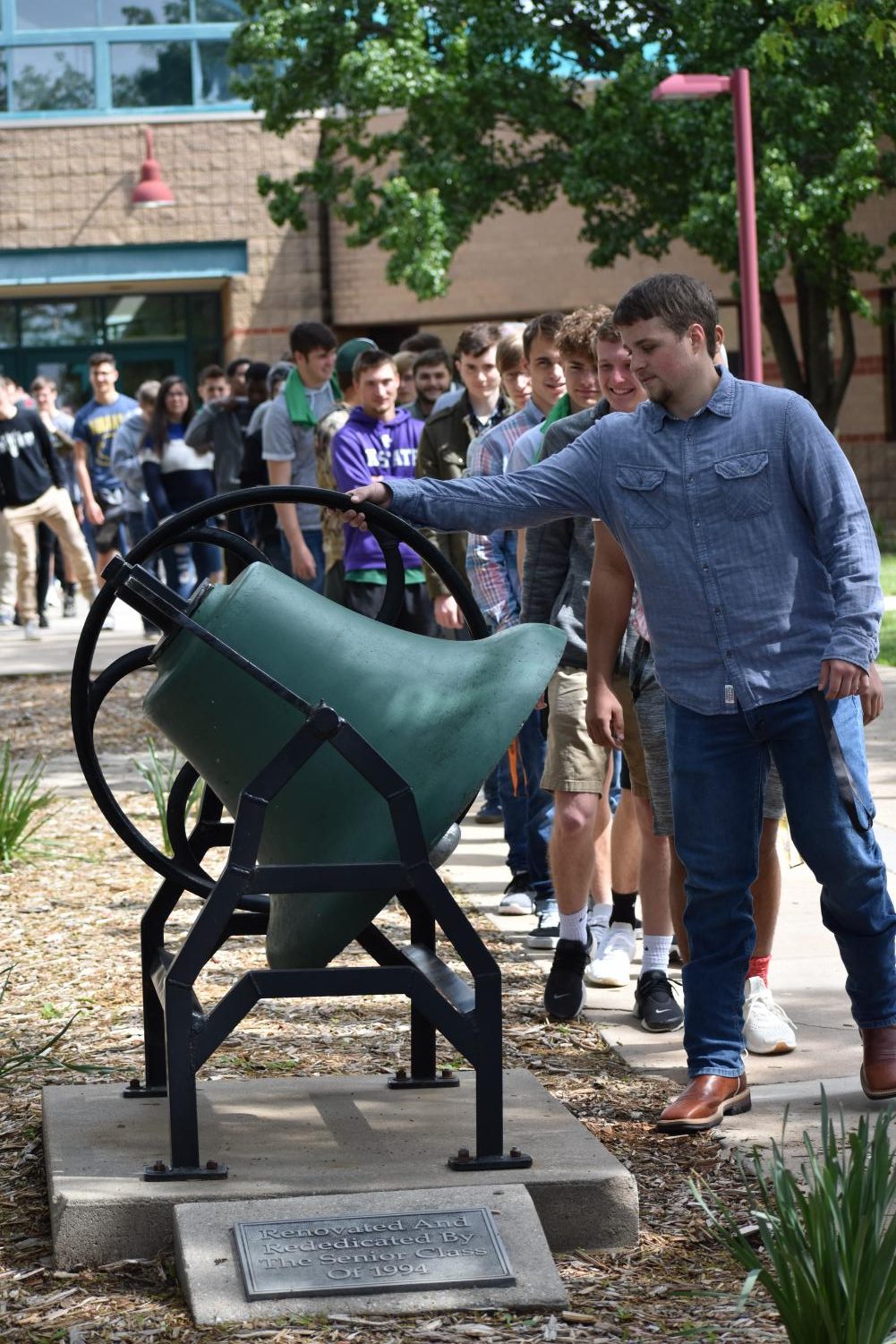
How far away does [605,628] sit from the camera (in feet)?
16.6

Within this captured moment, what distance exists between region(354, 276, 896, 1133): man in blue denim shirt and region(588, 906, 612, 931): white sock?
1.61 metres

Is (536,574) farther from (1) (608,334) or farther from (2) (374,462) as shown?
(2) (374,462)

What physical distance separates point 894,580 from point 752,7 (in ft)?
24.7

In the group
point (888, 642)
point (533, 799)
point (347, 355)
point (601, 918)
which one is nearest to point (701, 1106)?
point (601, 918)

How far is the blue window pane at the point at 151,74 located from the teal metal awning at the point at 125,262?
6.47 ft

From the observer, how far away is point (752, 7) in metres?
21.5

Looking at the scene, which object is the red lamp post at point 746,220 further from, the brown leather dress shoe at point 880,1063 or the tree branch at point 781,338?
the brown leather dress shoe at point 880,1063

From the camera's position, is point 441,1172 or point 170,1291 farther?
point 441,1172

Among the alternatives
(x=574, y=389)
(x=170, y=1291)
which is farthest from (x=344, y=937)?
(x=574, y=389)

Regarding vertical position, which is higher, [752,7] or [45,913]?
[752,7]

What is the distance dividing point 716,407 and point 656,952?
71.5 inches

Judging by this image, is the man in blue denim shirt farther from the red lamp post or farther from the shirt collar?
the red lamp post

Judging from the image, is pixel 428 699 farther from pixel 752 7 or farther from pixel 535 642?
pixel 752 7

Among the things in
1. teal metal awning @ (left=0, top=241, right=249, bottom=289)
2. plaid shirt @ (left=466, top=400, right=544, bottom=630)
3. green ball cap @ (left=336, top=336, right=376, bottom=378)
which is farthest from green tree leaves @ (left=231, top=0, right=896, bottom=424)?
plaid shirt @ (left=466, top=400, right=544, bottom=630)
